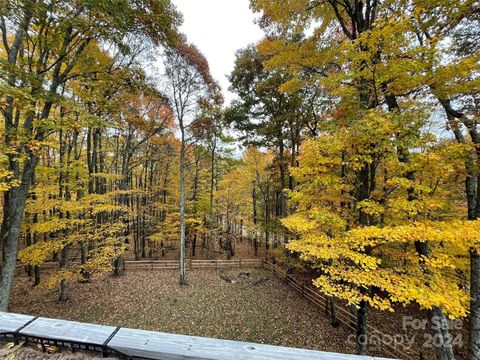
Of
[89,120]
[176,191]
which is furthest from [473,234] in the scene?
[176,191]

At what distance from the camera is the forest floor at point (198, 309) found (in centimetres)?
740

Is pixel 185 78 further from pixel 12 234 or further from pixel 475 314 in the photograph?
pixel 475 314

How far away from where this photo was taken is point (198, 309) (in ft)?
29.0

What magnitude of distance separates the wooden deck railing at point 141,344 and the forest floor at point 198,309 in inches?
266

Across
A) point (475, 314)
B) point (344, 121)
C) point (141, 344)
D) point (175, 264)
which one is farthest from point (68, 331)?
point (175, 264)

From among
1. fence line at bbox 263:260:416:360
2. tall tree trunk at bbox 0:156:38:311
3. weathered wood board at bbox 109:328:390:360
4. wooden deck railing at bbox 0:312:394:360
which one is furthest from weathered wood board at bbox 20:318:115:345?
fence line at bbox 263:260:416:360

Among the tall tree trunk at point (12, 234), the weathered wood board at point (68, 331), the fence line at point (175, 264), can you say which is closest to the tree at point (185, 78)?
the fence line at point (175, 264)

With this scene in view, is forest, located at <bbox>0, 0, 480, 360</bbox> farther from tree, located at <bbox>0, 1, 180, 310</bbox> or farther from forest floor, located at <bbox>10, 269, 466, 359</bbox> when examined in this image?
forest floor, located at <bbox>10, 269, 466, 359</bbox>

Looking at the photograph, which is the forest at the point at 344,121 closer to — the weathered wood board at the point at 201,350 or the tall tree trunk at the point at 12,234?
the tall tree trunk at the point at 12,234

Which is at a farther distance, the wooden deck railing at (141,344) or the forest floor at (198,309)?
the forest floor at (198,309)

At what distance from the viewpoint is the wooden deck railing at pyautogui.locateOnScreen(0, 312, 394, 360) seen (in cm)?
161

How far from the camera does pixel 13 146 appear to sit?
192 inches

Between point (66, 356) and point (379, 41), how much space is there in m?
6.95

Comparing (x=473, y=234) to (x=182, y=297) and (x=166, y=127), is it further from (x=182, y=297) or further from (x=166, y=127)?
(x=166, y=127)
